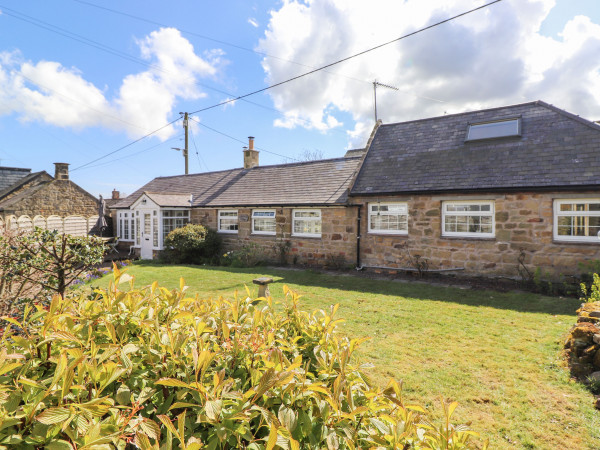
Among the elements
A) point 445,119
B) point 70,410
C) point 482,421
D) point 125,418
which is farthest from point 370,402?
point 445,119

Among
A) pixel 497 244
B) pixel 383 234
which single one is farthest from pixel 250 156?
pixel 497 244

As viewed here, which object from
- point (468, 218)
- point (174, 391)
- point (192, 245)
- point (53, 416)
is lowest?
point (192, 245)

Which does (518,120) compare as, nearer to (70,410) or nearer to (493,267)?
(493,267)

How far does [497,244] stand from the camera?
10641 mm

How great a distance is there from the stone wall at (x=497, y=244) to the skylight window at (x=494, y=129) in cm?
Result: 273

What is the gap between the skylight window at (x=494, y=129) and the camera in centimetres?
1188

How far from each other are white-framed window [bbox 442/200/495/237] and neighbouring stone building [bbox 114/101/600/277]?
0.03 meters

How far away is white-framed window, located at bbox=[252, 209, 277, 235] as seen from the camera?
624 inches

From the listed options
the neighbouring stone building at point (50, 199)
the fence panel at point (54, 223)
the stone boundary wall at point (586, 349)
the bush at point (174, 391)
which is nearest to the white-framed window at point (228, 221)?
the neighbouring stone building at point (50, 199)

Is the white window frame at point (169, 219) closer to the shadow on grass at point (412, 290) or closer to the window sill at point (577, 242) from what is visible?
the shadow on grass at point (412, 290)

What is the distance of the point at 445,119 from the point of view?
1395 cm

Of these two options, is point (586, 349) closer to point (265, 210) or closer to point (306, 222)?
point (306, 222)

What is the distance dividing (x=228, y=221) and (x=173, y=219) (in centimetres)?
324

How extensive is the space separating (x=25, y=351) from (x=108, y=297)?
0.44m
